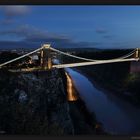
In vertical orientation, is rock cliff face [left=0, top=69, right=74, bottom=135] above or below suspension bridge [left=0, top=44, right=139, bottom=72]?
below

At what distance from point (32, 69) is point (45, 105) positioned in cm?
25

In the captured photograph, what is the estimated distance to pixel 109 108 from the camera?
31.6m

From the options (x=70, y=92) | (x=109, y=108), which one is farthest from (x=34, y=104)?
(x=109, y=108)

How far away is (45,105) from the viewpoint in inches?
1243

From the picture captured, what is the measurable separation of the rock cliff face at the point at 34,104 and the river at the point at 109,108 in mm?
127

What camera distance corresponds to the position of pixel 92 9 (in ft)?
103

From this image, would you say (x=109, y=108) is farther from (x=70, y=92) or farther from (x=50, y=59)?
(x=50, y=59)

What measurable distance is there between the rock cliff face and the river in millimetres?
127

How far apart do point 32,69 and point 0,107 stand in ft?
1.07

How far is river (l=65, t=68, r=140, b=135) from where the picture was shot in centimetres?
3153

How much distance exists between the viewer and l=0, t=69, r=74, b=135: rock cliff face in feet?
104

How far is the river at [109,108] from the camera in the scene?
31.5 m

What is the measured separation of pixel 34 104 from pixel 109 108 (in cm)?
49

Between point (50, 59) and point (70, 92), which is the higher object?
point (50, 59)
